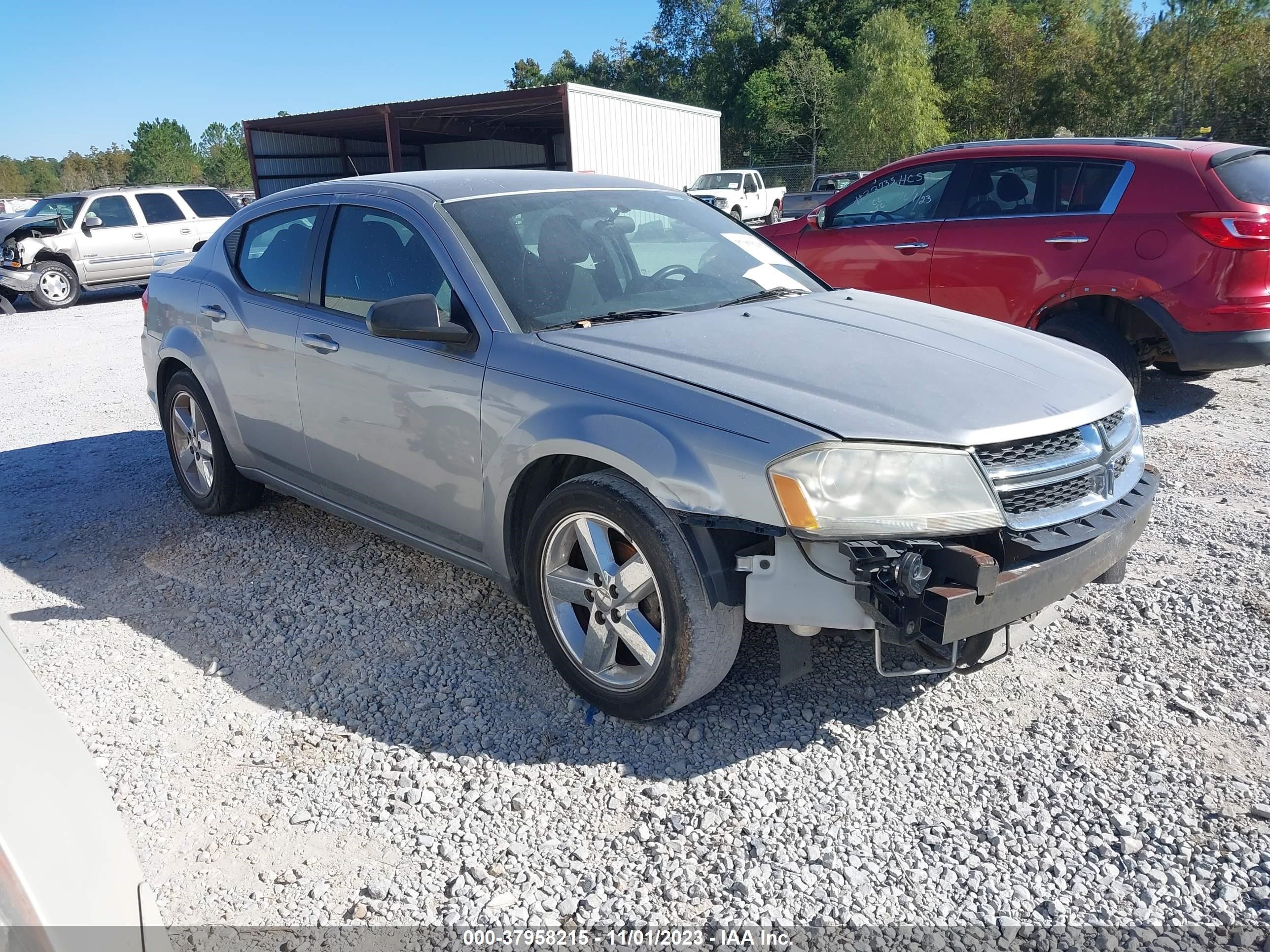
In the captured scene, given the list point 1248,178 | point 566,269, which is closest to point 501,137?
point 1248,178

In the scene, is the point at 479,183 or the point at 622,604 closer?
the point at 622,604

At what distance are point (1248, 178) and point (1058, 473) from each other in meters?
4.38

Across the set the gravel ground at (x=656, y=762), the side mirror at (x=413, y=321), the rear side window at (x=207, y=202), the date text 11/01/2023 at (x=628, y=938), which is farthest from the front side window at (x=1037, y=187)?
the rear side window at (x=207, y=202)

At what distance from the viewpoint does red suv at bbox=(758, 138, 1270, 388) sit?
5.67 metres

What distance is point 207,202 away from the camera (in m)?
17.2

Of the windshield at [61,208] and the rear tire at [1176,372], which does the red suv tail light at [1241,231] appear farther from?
the windshield at [61,208]

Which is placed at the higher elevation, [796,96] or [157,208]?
[796,96]

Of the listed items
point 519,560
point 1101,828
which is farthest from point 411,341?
point 1101,828

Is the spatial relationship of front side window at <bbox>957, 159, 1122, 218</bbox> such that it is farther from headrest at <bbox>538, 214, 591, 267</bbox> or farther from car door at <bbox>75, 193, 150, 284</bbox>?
car door at <bbox>75, 193, 150, 284</bbox>

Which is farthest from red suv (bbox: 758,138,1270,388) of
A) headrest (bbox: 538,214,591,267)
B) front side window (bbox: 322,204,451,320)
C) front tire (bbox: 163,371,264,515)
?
front tire (bbox: 163,371,264,515)

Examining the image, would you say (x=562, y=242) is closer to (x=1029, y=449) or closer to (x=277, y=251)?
(x=277, y=251)

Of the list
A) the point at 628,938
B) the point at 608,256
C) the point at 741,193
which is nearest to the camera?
the point at 628,938

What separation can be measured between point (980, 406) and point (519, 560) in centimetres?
161

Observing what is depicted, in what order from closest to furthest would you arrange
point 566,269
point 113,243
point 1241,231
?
point 566,269
point 1241,231
point 113,243
